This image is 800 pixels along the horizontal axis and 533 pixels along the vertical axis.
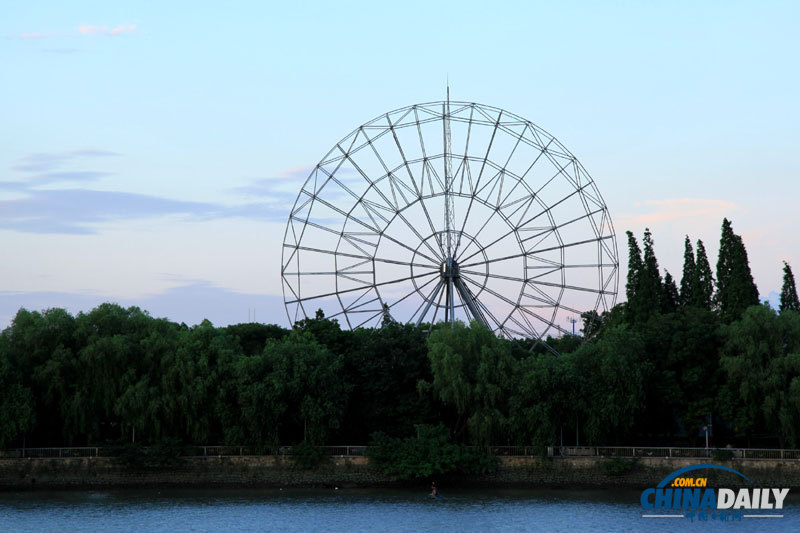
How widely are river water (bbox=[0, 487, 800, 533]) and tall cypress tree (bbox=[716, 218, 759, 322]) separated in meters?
15.3

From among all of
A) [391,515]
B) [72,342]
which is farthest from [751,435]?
[72,342]

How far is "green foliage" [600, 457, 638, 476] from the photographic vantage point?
5759 cm

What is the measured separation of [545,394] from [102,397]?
21.7 metres

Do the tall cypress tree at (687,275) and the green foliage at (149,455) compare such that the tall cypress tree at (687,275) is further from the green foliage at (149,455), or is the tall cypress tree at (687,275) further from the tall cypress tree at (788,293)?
the green foliage at (149,455)

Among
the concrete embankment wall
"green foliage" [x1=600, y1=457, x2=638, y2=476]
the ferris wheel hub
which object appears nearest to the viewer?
"green foliage" [x1=600, y1=457, x2=638, y2=476]

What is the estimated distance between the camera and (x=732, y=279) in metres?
68.6

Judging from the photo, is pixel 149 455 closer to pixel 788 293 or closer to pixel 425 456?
pixel 425 456

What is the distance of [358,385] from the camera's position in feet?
204

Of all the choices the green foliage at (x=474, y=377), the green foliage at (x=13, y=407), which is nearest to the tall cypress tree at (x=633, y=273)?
the green foliage at (x=474, y=377)

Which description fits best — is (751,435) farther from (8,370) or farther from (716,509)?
(8,370)

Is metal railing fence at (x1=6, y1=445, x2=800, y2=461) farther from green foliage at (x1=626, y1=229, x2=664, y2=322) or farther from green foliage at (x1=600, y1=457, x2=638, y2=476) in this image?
green foliage at (x1=626, y1=229, x2=664, y2=322)

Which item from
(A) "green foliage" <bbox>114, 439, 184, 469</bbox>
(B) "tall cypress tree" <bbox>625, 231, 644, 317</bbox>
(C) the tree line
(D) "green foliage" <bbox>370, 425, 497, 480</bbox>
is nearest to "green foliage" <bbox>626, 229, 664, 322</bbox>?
(B) "tall cypress tree" <bbox>625, 231, 644, 317</bbox>

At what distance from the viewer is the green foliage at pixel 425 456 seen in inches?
2269

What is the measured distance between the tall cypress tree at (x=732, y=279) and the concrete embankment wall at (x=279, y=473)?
1289cm
